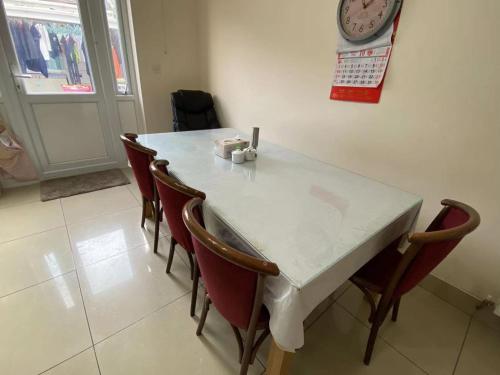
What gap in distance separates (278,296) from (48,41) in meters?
3.48

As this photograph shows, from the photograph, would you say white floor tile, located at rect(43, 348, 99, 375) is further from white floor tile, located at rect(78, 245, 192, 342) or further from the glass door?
the glass door

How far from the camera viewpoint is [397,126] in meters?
1.56

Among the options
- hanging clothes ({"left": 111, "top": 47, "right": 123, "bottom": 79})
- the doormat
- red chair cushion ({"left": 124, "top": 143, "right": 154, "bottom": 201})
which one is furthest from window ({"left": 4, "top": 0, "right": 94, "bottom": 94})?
red chair cushion ({"left": 124, "top": 143, "right": 154, "bottom": 201})

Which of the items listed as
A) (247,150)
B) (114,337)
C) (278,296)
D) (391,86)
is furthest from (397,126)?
(114,337)

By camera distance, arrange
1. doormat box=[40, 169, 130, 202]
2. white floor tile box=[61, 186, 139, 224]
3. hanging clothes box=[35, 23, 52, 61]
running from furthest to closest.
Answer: doormat box=[40, 169, 130, 202] < hanging clothes box=[35, 23, 52, 61] < white floor tile box=[61, 186, 139, 224]

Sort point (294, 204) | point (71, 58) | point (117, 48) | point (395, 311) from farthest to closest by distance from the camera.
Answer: point (117, 48) < point (71, 58) < point (395, 311) < point (294, 204)

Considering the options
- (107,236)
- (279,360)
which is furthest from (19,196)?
(279,360)

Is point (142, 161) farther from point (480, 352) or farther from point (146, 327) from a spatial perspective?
point (480, 352)

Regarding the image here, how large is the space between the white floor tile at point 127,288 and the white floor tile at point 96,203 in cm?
77

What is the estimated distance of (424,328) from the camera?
4.49ft

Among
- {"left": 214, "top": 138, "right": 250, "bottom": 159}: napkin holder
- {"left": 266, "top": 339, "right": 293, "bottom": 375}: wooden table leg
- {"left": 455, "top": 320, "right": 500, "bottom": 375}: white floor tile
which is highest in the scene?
{"left": 214, "top": 138, "right": 250, "bottom": 159}: napkin holder

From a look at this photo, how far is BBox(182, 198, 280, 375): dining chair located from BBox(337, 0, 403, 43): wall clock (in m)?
1.60

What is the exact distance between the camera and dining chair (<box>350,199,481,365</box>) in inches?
31.4

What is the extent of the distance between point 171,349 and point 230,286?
75cm
